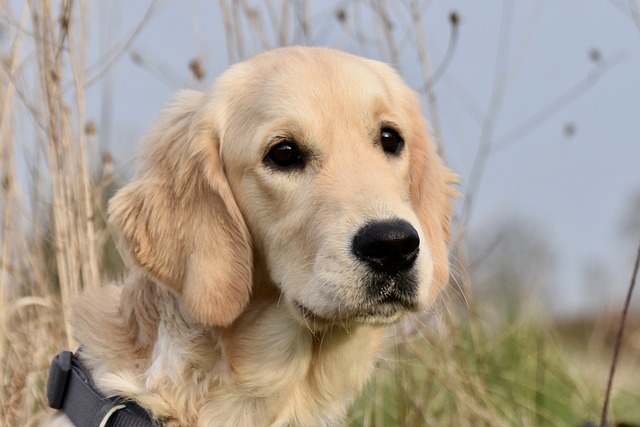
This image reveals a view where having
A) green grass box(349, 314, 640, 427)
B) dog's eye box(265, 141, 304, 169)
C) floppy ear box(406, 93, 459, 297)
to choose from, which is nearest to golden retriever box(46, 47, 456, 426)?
dog's eye box(265, 141, 304, 169)

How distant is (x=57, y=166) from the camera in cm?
421

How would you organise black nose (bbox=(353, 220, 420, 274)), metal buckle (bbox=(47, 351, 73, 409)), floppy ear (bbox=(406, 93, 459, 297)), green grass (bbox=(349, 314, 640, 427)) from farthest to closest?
green grass (bbox=(349, 314, 640, 427)) → floppy ear (bbox=(406, 93, 459, 297)) → metal buckle (bbox=(47, 351, 73, 409)) → black nose (bbox=(353, 220, 420, 274))

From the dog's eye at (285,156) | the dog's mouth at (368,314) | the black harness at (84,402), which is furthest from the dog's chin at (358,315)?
the black harness at (84,402)

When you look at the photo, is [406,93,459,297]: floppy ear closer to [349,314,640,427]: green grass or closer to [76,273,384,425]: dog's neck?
[76,273,384,425]: dog's neck

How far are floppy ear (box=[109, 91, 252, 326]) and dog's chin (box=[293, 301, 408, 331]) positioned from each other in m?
0.21

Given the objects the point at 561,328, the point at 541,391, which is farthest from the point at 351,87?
the point at 561,328

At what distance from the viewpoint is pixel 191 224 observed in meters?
2.94

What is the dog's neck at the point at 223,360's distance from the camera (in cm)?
282

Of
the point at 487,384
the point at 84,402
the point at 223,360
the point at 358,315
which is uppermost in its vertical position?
the point at 358,315

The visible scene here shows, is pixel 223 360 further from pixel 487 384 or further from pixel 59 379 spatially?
pixel 487 384

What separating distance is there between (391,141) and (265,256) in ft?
1.93

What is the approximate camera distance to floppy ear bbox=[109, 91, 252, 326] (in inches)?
111

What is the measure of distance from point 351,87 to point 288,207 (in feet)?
1.50

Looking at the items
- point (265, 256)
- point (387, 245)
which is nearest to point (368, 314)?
point (387, 245)
